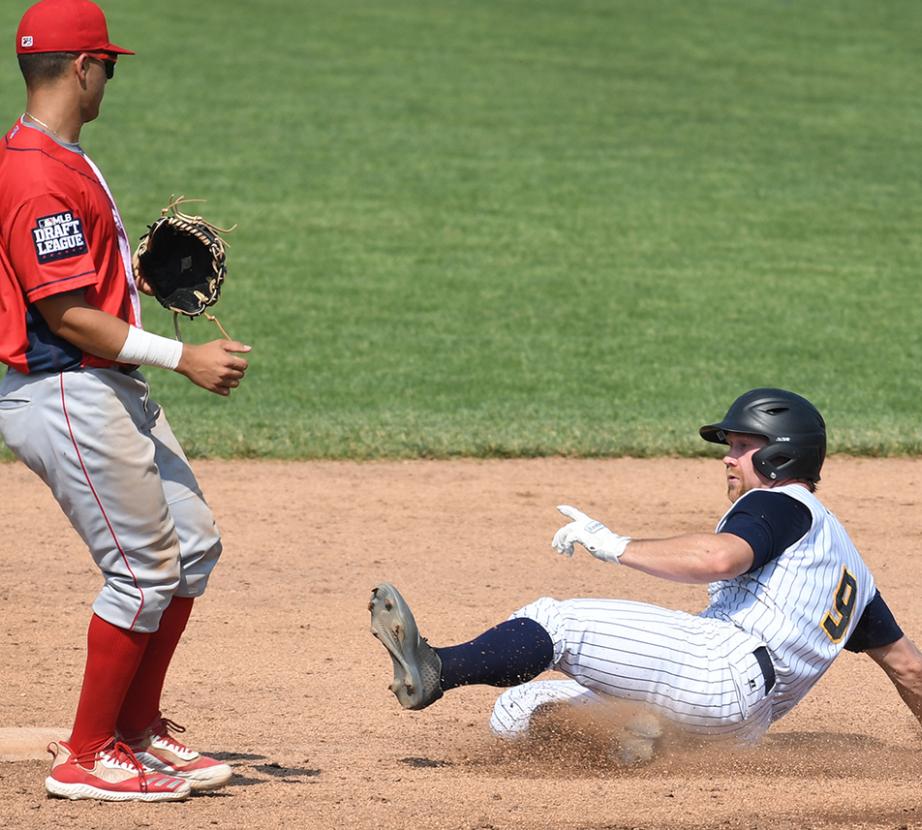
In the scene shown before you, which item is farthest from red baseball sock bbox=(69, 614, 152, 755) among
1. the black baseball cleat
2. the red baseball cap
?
the red baseball cap

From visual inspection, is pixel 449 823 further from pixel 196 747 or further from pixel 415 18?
pixel 415 18

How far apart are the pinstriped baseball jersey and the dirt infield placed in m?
0.35

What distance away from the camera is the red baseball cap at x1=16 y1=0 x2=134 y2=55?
13.0ft

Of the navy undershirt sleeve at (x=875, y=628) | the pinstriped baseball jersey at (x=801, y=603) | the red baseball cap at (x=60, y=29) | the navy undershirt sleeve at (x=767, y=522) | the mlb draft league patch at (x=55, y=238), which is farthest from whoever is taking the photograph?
the navy undershirt sleeve at (x=875, y=628)

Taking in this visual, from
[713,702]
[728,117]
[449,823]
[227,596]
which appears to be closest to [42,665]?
[227,596]

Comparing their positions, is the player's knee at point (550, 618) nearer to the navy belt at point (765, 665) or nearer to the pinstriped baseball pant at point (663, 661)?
the pinstriped baseball pant at point (663, 661)

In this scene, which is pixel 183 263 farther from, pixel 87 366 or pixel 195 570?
pixel 195 570

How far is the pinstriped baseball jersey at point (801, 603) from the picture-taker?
4.39 meters

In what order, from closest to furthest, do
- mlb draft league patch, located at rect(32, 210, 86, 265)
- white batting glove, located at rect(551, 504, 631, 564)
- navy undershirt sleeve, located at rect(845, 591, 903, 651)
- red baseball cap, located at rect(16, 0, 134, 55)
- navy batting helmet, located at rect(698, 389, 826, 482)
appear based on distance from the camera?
1. mlb draft league patch, located at rect(32, 210, 86, 265)
2. red baseball cap, located at rect(16, 0, 134, 55)
3. white batting glove, located at rect(551, 504, 631, 564)
4. navy batting helmet, located at rect(698, 389, 826, 482)
5. navy undershirt sleeve, located at rect(845, 591, 903, 651)

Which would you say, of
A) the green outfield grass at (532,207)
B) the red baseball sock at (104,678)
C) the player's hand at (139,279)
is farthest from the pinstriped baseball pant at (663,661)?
the green outfield grass at (532,207)

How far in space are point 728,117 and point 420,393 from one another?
34.4 ft

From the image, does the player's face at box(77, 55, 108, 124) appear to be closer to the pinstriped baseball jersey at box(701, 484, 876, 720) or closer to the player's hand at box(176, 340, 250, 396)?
the player's hand at box(176, 340, 250, 396)

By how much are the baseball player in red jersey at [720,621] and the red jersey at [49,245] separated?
112 centimetres

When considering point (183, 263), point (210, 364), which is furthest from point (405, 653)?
point (183, 263)
